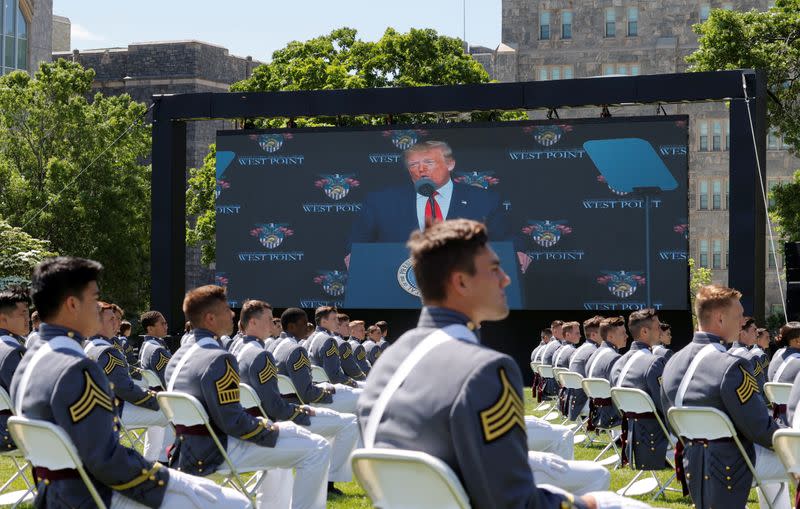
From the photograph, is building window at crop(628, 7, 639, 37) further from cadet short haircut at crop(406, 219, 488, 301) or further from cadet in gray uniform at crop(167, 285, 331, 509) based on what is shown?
cadet short haircut at crop(406, 219, 488, 301)

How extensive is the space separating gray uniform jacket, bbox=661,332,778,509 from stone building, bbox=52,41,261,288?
52033 millimetres

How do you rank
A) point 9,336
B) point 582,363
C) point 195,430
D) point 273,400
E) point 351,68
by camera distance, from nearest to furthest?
point 195,430
point 273,400
point 9,336
point 582,363
point 351,68

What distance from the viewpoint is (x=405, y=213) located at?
21906 mm

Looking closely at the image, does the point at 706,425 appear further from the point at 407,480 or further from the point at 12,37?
the point at 12,37

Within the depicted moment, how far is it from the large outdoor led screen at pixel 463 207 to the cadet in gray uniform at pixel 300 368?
405 inches

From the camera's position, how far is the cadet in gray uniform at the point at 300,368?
1031cm

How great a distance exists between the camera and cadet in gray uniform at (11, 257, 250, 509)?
493cm

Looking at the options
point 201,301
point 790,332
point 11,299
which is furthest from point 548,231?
point 201,301

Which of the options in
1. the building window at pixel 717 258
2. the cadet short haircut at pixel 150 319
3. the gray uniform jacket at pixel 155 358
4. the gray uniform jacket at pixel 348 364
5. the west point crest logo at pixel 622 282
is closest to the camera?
the gray uniform jacket at pixel 155 358

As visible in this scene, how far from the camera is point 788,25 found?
3164 cm

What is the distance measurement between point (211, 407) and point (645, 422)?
4620 millimetres

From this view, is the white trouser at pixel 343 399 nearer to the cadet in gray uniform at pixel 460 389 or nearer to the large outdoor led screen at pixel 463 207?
the cadet in gray uniform at pixel 460 389

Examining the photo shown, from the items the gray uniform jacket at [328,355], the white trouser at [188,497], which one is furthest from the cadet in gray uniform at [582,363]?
the white trouser at [188,497]

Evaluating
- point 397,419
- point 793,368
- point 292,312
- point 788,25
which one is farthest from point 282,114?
point 397,419
